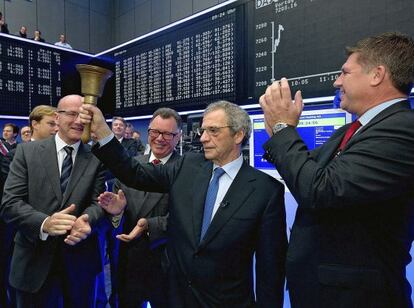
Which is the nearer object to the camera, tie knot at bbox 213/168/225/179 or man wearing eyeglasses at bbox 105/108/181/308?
tie knot at bbox 213/168/225/179

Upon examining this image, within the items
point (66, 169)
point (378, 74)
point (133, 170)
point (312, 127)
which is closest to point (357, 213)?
point (378, 74)

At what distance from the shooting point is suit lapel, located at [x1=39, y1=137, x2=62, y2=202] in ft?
5.31

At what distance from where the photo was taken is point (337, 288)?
3.24 feet

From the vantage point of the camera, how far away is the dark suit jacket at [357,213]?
2.93 ft

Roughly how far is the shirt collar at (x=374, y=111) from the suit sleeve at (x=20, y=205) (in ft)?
4.34

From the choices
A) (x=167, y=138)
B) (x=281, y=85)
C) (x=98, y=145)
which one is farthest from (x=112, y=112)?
(x=281, y=85)

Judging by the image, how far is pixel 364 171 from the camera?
89cm

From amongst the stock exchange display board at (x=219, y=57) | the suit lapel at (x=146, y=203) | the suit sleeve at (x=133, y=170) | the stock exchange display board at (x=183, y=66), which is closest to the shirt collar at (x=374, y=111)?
the suit sleeve at (x=133, y=170)

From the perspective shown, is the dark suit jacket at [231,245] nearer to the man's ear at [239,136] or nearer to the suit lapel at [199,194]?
the suit lapel at [199,194]

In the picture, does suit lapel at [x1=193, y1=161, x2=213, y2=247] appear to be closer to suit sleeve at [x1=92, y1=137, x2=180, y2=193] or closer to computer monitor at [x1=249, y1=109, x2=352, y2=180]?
suit sleeve at [x1=92, y1=137, x2=180, y2=193]

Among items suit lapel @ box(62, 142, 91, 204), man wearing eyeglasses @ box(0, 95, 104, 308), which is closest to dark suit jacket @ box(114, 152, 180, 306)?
man wearing eyeglasses @ box(0, 95, 104, 308)

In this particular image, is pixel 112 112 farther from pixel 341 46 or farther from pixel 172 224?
pixel 172 224

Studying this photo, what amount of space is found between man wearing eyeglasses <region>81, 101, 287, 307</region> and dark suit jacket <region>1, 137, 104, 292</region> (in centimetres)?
37

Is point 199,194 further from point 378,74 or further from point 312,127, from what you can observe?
point 312,127
